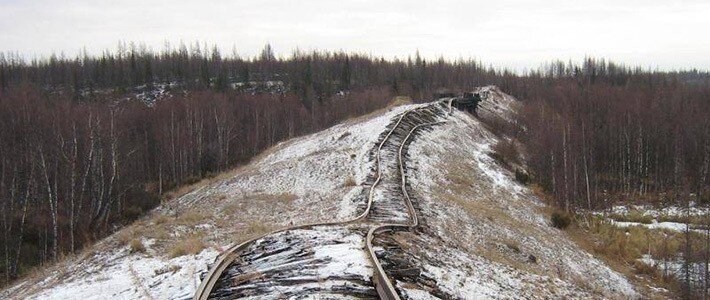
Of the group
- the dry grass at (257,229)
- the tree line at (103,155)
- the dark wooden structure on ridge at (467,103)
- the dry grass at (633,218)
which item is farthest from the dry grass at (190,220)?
the dark wooden structure on ridge at (467,103)

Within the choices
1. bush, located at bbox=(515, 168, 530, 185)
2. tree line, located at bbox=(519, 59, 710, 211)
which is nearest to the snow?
tree line, located at bbox=(519, 59, 710, 211)

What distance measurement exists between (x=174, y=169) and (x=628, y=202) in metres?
42.2

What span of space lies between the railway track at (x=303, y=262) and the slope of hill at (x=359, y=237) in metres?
0.11

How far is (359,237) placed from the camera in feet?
38.7

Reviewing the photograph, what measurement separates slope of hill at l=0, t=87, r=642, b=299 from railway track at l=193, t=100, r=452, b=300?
0.36ft

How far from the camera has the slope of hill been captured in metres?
10.4

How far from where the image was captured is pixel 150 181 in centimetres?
5569

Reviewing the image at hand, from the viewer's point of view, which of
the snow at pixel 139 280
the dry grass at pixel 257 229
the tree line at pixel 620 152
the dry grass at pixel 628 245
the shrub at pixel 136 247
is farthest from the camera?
the tree line at pixel 620 152

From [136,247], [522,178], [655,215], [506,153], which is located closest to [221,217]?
[136,247]

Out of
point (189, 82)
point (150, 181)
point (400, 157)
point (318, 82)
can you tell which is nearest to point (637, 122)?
point (400, 157)

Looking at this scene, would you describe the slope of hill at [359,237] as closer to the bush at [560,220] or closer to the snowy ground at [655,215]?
the bush at [560,220]

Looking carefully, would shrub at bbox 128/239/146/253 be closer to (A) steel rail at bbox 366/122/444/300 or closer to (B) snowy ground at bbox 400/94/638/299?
(A) steel rail at bbox 366/122/444/300

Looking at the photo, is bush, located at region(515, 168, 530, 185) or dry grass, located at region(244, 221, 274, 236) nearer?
dry grass, located at region(244, 221, 274, 236)

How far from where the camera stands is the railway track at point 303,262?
827cm
